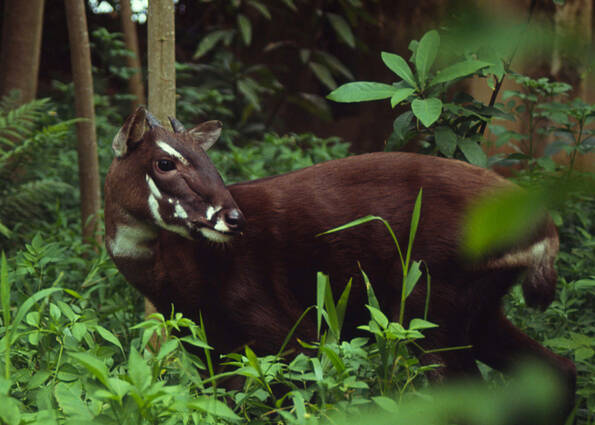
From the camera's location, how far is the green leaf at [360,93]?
2.30 metres

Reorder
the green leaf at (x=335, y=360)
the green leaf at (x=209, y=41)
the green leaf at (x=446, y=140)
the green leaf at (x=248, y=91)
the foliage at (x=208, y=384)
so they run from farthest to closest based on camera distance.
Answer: the green leaf at (x=209, y=41), the green leaf at (x=248, y=91), the green leaf at (x=446, y=140), the green leaf at (x=335, y=360), the foliage at (x=208, y=384)

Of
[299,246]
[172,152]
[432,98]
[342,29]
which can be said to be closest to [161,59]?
[172,152]

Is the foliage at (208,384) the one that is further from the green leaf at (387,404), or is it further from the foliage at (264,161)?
the foliage at (264,161)

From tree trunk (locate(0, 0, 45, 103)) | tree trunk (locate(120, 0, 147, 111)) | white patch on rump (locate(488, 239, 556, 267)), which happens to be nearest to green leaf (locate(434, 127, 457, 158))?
white patch on rump (locate(488, 239, 556, 267))

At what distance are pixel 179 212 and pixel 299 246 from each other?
47 centimetres

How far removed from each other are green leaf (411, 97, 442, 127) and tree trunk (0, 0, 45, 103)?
3.79 meters

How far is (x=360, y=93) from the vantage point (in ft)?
7.64

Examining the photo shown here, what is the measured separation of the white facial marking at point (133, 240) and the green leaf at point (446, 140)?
120 cm

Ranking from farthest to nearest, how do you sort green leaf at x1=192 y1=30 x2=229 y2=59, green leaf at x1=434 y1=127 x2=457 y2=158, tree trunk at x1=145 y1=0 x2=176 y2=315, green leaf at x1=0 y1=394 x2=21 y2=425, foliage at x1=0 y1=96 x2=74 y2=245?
green leaf at x1=192 y1=30 x2=229 y2=59 → foliage at x1=0 y1=96 x2=74 y2=245 → tree trunk at x1=145 y1=0 x2=176 y2=315 → green leaf at x1=434 y1=127 x2=457 y2=158 → green leaf at x1=0 y1=394 x2=21 y2=425

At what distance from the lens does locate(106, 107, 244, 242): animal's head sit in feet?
7.45

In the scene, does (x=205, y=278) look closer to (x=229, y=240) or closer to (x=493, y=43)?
(x=229, y=240)

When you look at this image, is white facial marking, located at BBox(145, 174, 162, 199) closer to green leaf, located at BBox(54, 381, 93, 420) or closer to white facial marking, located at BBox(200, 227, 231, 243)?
white facial marking, located at BBox(200, 227, 231, 243)

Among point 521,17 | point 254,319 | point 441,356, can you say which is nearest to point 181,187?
point 254,319

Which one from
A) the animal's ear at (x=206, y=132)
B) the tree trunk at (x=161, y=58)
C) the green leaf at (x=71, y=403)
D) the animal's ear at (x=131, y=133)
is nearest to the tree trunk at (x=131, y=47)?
the tree trunk at (x=161, y=58)
